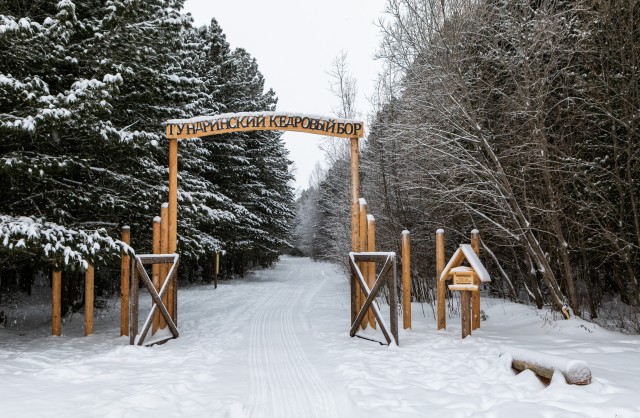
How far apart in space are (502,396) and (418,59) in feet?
25.5

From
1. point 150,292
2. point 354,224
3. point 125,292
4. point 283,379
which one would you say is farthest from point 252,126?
point 283,379

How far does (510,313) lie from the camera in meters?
10.6

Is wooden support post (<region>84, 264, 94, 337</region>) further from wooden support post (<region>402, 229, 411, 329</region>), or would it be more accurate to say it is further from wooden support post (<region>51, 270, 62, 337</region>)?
wooden support post (<region>402, 229, 411, 329</region>)

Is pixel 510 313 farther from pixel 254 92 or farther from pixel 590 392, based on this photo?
pixel 254 92

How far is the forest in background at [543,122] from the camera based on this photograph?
7.78 metres

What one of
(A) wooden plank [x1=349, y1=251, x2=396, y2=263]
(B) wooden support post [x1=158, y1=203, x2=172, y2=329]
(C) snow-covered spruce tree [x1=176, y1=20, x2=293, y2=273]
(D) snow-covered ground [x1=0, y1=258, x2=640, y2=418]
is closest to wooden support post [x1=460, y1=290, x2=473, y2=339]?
(D) snow-covered ground [x1=0, y1=258, x2=640, y2=418]

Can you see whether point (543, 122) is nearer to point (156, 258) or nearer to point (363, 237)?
point (363, 237)

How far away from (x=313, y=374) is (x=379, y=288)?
8.19 feet

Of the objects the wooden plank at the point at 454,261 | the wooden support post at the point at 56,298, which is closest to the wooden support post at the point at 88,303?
the wooden support post at the point at 56,298

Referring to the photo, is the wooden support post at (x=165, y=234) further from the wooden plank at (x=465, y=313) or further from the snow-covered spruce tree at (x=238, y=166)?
the snow-covered spruce tree at (x=238, y=166)

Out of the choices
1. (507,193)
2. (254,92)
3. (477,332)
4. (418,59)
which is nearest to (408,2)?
(418,59)

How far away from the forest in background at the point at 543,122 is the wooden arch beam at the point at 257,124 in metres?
1.61

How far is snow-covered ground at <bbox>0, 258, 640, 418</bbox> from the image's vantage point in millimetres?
4289

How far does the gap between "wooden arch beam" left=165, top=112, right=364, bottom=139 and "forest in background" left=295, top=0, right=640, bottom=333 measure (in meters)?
1.61
